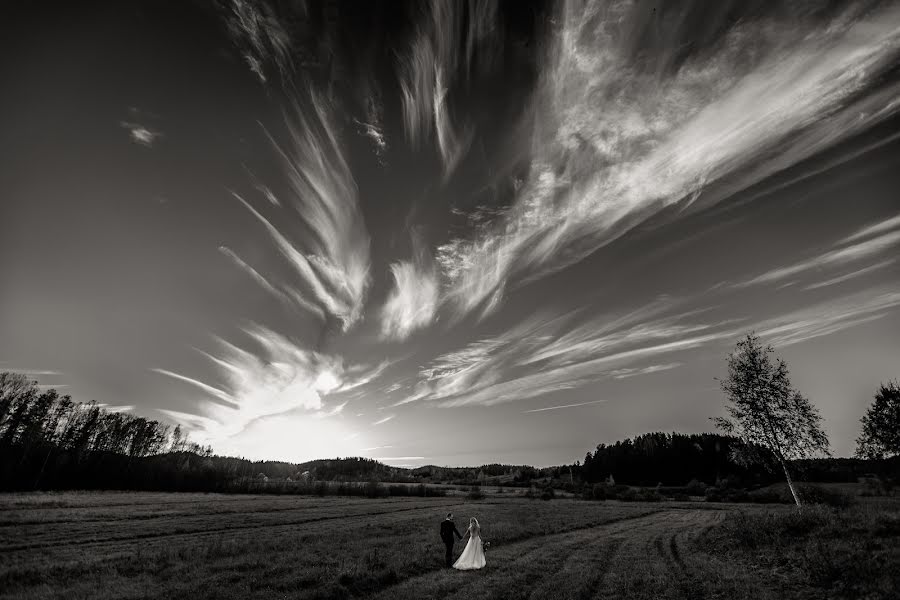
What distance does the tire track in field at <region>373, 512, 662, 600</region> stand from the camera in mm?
14594

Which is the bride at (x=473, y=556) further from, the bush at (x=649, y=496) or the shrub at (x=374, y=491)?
the shrub at (x=374, y=491)

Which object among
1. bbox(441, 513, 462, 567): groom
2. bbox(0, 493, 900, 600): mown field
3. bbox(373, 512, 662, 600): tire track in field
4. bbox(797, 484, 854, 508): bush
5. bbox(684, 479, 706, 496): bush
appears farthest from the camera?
bbox(684, 479, 706, 496): bush

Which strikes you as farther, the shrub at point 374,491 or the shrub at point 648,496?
the shrub at point 374,491

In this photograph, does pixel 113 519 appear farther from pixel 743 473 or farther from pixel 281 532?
pixel 743 473

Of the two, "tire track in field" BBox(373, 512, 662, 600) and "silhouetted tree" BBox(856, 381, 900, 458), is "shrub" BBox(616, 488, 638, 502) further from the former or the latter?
"tire track in field" BBox(373, 512, 662, 600)

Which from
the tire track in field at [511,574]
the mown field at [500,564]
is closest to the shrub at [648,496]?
the mown field at [500,564]

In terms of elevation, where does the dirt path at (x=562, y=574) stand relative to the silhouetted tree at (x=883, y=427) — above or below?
below

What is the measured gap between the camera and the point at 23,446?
83625 millimetres

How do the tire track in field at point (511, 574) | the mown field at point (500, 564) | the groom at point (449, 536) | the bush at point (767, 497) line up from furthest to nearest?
1. the bush at point (767, 497)
2. the groom at point (449, 536)
3. the tire track in field at point (511, 574)
4. the mown field at point (500, 564)

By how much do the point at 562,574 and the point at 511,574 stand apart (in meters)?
2.40

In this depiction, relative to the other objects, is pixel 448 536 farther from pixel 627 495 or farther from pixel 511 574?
pixel 627 495

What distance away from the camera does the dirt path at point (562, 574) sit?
14625 millimetres

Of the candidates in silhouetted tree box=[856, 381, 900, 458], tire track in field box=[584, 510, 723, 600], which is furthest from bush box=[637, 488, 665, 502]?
tire track in field box=[584, 510, 723, 600]

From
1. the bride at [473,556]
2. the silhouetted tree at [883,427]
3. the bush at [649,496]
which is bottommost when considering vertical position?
the bush at [649,496]
